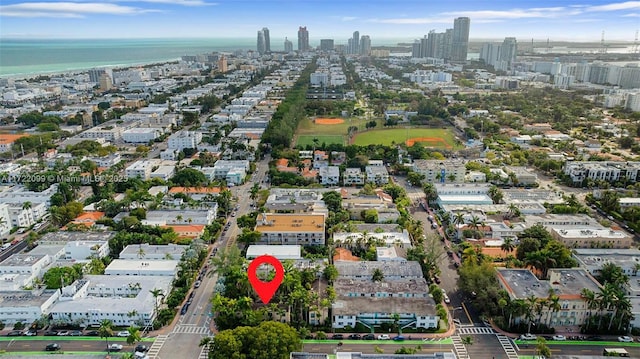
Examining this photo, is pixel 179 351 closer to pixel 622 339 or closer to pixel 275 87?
pixel 622 339

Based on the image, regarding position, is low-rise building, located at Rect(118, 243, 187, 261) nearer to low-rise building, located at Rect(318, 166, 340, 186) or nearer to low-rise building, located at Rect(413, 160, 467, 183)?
low-rise building, located at Rect(318, 166, 340, 186)

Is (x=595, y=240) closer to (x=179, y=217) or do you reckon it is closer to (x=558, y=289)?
(x=558, y=289)

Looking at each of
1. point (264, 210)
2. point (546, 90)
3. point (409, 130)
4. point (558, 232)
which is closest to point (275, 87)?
point (409, 130)

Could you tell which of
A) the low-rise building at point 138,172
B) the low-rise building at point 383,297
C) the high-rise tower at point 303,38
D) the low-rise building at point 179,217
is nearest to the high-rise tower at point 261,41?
the high-rise tower at point 303,38

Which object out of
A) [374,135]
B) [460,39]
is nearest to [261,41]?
[460,39]

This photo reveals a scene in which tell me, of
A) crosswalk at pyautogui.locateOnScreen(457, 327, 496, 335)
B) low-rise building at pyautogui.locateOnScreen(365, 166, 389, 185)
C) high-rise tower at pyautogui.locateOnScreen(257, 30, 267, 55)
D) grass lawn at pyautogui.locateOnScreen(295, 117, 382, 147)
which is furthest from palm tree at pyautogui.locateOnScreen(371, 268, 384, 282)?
high-rise tower at pyautogui.locateOnScreen(257, 30, 267, 55)
